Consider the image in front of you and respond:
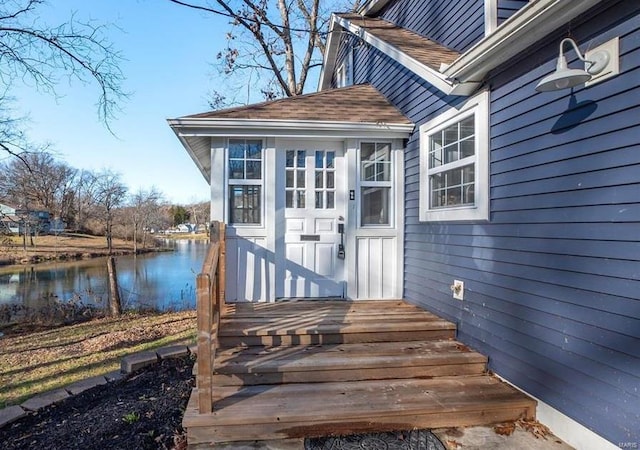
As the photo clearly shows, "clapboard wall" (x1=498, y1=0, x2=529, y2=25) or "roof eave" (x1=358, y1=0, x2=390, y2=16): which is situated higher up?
"roof eave" (x1=358, y1=0, x2=390, y2=16)

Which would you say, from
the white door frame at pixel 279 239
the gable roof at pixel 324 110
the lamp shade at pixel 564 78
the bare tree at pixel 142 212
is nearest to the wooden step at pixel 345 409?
the white door frame at pixel 279 239

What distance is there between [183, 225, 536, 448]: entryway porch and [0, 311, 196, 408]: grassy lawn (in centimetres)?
214

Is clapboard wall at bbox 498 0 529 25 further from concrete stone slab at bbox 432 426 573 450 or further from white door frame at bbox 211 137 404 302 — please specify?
concrete stone slab at bbox 432 426 573 450

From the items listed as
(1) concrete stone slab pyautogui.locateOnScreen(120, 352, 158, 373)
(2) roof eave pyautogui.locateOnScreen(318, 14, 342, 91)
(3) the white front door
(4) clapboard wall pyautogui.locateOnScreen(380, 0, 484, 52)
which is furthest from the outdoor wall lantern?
(2) roof eave pyautogui.locateOnScreen(318, 14, 342, 91)

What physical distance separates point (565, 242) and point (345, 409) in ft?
6.02

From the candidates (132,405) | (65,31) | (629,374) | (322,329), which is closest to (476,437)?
(629,374)

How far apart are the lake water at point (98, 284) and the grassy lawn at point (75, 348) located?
1671mm

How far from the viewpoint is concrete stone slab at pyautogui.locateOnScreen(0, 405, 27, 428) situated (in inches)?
112

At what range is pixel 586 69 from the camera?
86.5 inches

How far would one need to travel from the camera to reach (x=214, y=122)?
424cm

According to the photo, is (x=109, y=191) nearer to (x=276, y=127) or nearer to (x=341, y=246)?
(x=276, y=127)

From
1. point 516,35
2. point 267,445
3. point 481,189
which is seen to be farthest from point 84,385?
point 516,35

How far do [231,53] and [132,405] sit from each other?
1234 cm

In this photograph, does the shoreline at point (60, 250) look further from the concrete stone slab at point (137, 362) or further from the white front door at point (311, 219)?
the white front door at point (311, 219)
